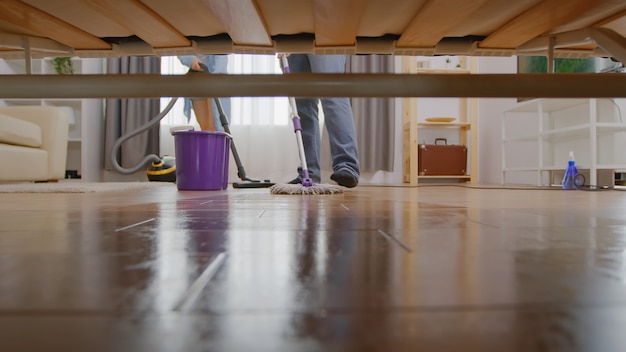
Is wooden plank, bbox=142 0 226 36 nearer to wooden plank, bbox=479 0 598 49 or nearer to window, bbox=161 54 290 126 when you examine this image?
wooden plank, bbox=479 0 598 49

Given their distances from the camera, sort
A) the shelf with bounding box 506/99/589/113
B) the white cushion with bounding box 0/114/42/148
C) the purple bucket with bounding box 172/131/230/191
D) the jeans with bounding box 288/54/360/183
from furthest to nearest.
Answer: the shelf with bounding box 506/99/589/113 → the white cushion with bounding box 0/114/42/148 → the purple bucket with bounding box 172/131/230/191 → the jeans with bounding box 288/54/360/183

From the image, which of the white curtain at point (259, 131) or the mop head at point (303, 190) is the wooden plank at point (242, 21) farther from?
the white curtain at point (259, 131)

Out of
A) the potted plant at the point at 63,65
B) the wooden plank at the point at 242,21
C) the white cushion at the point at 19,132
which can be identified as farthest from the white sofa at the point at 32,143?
the wooden plank at the point at 242,21

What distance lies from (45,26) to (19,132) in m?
2.77

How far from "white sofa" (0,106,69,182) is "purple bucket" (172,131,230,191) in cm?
153

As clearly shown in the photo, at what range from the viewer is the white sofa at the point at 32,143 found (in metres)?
2.88

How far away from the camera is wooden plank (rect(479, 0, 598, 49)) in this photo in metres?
0.68

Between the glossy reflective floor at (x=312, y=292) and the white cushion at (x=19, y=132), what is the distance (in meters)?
2.83

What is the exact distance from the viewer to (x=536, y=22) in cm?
76

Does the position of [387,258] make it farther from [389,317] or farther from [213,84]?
[213,84]

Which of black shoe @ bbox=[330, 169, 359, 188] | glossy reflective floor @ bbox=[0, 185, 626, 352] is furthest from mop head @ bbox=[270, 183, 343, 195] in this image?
glossy reflective floor @ bbox=[0, 185, 626, 352]

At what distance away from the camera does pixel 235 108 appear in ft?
13.5

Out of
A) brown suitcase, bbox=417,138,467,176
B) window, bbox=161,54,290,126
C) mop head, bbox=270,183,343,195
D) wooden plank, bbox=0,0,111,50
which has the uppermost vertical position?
window, bbox=161,54,290,126

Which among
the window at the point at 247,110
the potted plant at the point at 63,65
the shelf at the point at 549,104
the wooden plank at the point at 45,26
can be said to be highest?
the potted plant at the point at 63,65
